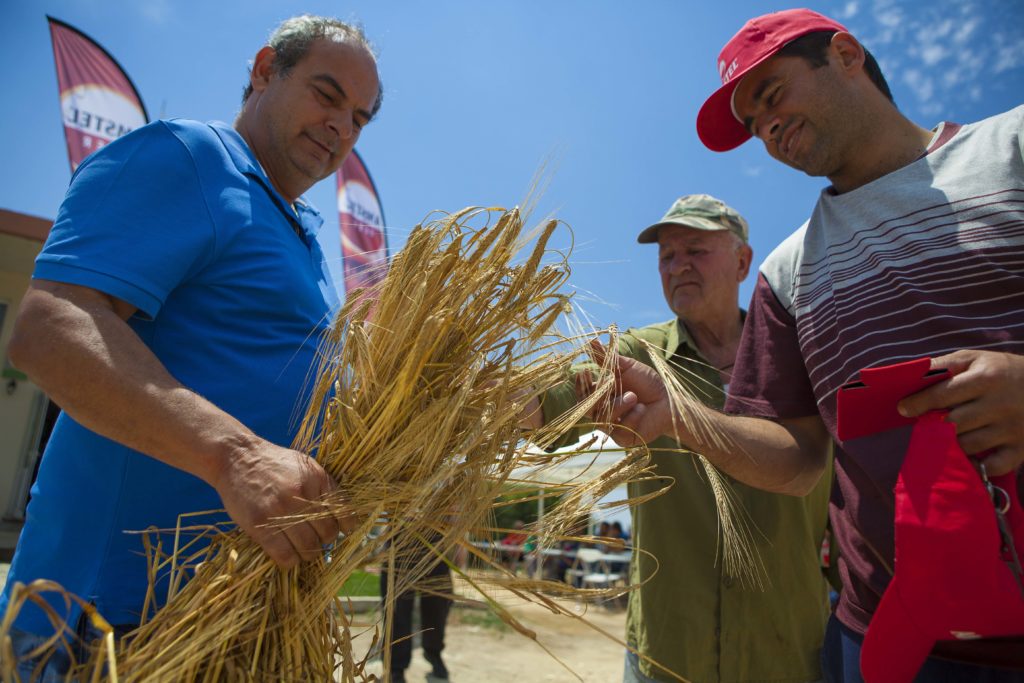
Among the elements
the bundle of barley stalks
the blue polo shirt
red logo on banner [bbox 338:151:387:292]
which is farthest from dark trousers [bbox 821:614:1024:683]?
red logo on banner [bbox 338:151:387:292]

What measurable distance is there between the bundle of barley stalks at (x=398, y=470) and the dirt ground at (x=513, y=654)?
10.2 feet

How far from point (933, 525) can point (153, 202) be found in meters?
1.46

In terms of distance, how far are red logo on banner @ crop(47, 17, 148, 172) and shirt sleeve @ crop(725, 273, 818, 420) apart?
7.27 metres

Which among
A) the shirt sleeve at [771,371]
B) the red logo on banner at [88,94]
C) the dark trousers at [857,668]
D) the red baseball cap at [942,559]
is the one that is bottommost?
the dark trousers at [857,668]

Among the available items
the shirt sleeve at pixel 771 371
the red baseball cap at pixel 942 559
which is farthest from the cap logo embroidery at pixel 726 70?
the red baseball cap at pixel 942 559

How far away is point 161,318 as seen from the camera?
119 cm

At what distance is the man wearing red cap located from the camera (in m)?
1.20

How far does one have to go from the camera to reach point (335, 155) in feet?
5.69

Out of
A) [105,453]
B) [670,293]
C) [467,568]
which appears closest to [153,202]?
[105,453]

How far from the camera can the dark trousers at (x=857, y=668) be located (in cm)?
121

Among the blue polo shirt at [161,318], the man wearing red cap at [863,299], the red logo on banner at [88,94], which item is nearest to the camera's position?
the blue polo shirt at [161,318]

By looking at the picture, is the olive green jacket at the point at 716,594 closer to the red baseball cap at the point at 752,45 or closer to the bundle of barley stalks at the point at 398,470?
the red baseball cap at the point at 752,45

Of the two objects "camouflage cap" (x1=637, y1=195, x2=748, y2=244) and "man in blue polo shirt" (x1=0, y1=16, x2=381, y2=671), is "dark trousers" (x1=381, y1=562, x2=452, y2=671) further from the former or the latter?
"man in blue polo shirt" (x1=0, y1=16, x2=381, y2=671)

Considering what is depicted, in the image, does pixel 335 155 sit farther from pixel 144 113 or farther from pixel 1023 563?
pixel 144 113
